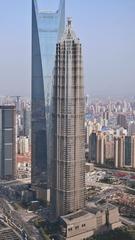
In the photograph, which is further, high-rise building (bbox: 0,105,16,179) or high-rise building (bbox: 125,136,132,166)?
high-rise building (bbox: 125,136,132,166)

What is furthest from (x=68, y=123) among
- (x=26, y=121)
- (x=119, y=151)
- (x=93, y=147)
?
(x=26, y=121)

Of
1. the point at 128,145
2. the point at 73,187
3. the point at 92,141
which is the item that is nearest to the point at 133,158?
the point at 128,145

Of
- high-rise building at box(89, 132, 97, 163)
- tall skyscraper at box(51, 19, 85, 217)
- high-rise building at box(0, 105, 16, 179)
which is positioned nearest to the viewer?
tall skyscraper at box(51, 19, 85, 217)

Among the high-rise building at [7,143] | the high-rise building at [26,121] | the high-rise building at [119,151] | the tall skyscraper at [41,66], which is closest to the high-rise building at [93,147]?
the high-rise building at [119,151]

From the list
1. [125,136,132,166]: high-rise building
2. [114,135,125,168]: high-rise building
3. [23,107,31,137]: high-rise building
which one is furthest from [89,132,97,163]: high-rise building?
[23,107,31,137]: high-rise building

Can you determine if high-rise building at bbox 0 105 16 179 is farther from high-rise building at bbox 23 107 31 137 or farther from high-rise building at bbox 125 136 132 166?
high-rise building at bbox 23 107 31 137

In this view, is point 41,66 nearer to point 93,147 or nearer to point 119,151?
point 119,151
